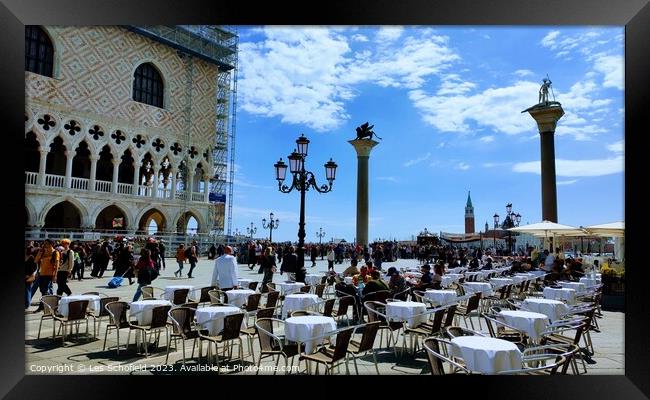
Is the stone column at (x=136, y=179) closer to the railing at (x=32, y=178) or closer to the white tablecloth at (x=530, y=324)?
the railing at (x=32, y=178)

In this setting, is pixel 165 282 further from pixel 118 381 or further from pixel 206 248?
pixel 206 248

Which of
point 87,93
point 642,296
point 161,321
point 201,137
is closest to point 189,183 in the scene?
point 201,137

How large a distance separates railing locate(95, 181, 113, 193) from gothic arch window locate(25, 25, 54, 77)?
6245mm

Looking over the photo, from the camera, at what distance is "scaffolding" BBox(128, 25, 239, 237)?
3241cm

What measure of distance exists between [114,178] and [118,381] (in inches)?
974

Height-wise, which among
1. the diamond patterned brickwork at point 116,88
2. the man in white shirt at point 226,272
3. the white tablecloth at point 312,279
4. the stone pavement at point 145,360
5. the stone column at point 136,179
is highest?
the diamond patterned brickwork at point 116,88

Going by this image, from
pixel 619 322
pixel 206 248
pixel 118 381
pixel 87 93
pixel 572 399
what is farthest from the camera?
pixel 206 248

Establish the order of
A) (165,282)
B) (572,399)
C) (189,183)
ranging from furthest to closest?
(189,183) → (165,282) → (572,399)

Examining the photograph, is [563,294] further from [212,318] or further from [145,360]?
[145,360]

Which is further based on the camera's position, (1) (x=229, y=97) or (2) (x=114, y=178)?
(1) (x=229, y=97)

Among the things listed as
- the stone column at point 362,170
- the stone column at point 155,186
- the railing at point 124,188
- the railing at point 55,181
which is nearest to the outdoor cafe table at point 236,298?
the stone column at point 362,170

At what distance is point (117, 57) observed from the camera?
89.4ft
